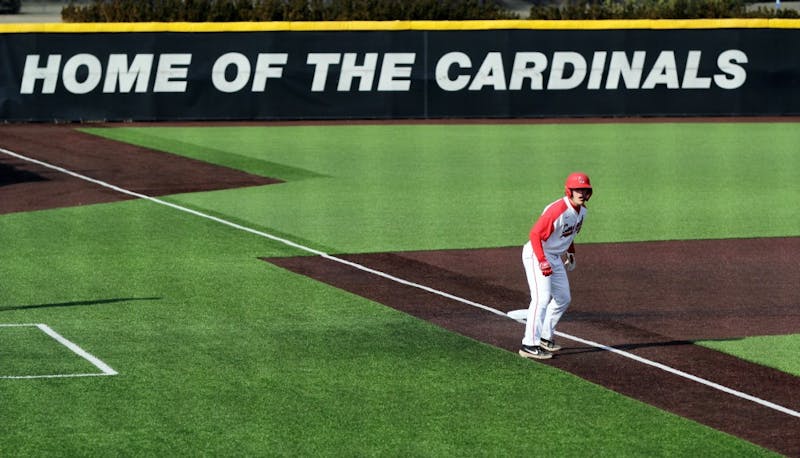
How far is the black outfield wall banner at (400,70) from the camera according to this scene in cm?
3562

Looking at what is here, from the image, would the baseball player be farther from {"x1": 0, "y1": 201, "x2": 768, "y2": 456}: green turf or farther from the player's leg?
{"x1": 0, "y1": 201, "x2": 768, "y2": 456}: green turf

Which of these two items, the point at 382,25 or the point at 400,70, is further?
the point at 400,70

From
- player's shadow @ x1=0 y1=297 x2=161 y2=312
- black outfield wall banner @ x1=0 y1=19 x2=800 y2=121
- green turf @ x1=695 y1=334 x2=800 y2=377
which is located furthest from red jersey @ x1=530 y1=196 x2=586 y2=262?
black outfield wall banner @ x1=0 y1=19 x2=800 y2=121

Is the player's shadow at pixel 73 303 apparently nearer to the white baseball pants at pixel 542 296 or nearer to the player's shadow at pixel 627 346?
the white baseball pants at pixel 542 296

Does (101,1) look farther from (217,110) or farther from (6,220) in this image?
(6,220)

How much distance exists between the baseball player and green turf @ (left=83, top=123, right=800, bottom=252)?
668 cm

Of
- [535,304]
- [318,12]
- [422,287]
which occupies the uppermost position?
[318,12]

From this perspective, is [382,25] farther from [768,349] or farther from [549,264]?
[549,264]

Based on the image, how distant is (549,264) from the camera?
1213 cm

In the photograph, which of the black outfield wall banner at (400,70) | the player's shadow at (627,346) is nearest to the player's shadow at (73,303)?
the player's shadow at (627,346)

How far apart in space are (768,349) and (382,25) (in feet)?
81.7

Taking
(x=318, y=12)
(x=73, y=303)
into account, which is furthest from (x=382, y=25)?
(x=73, y=303)

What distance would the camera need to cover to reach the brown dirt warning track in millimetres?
11219

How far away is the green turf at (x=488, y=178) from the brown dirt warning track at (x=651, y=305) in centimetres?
143
